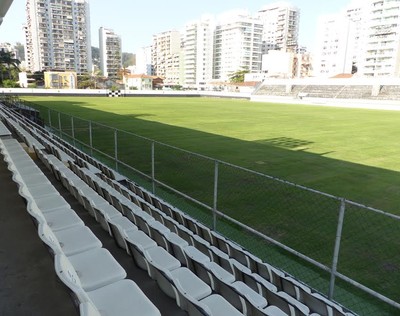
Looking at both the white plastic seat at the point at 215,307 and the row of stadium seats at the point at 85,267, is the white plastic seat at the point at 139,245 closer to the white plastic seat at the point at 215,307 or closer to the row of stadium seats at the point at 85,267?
the row of stadium seats at the point at 85,267

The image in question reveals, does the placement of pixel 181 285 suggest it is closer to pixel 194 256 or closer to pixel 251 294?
pixel 251 294

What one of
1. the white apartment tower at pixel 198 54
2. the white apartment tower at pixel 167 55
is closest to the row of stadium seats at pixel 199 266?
the white apartment tower at pixel 198 54

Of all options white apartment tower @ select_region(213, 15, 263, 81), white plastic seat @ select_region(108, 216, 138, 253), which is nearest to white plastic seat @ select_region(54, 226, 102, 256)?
white plastic seat @ select_region(108, 216, 138, 253)

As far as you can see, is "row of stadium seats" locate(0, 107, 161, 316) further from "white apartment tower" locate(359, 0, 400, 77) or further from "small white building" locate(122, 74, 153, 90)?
"white apartment tower" locate(359, 0, 400, 77)

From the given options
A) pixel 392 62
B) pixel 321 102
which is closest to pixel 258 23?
pixel 392 62

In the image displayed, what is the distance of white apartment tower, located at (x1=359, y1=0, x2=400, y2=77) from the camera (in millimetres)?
86562

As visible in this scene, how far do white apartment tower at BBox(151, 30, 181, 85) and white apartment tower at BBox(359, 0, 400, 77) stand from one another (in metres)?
76.3

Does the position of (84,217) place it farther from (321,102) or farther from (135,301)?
(321,102)

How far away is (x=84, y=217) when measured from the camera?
15.6 feet

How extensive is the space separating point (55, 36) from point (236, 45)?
7101cm

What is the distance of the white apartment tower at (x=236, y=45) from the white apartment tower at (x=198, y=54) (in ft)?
9.99

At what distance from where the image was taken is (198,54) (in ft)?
450

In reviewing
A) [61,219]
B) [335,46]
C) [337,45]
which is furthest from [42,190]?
[335,46]

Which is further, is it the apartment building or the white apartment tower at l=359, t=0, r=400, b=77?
the apartment building
